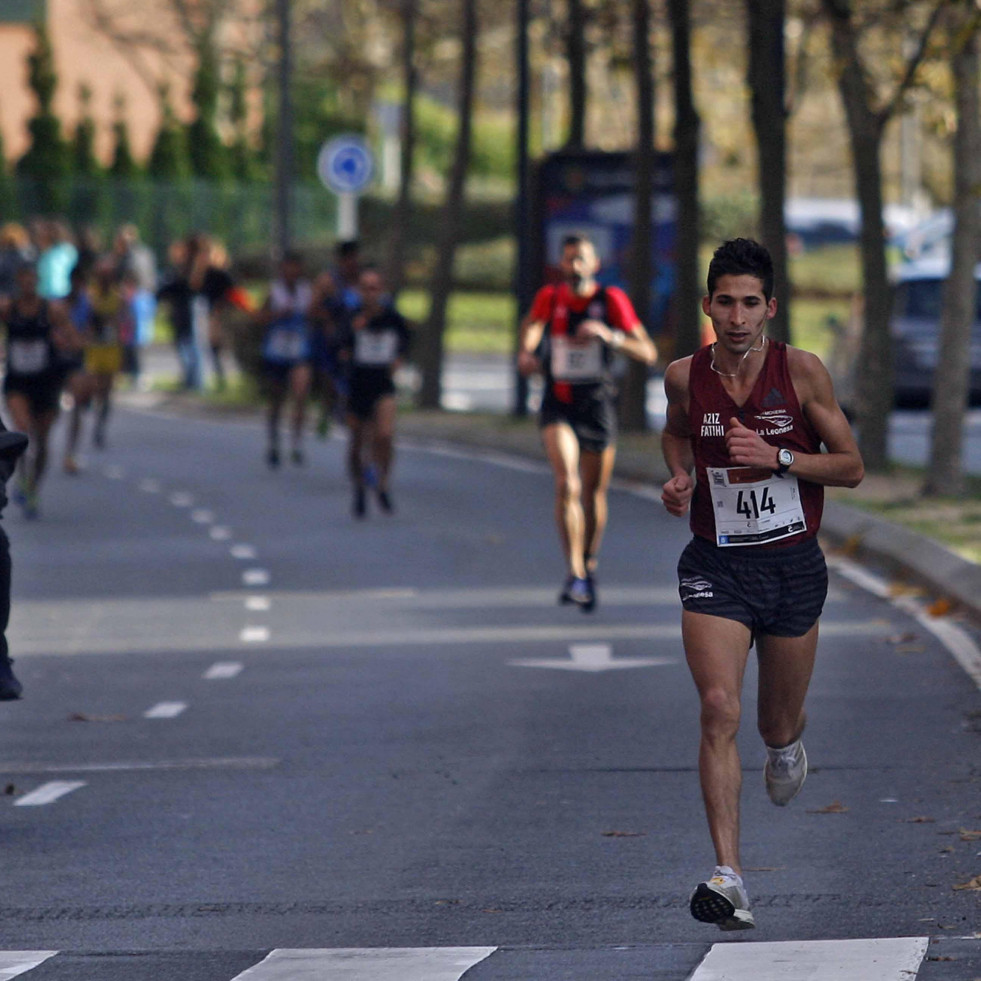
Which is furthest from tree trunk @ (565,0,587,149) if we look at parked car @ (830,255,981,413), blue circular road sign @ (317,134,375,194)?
parked car @ (830,255,981,413)

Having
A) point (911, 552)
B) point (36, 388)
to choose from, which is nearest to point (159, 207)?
point (36, 388)

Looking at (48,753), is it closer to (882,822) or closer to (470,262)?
(882,822)

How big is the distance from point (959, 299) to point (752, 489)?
11626 millimetres

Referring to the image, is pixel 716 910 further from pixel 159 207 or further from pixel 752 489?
pixel 159 207

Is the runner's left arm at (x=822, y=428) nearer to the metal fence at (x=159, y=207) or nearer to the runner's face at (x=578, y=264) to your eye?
the runner's face at (x=578, y=264)

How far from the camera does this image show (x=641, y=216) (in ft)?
87.6

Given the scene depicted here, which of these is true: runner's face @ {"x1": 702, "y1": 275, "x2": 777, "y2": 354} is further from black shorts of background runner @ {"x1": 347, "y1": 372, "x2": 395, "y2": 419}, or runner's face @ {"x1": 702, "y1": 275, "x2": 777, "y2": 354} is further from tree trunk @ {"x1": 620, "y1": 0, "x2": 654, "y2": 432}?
tree trunk @ {"x1": 620, "y1": 0, "x2": 654, "y2": 432}

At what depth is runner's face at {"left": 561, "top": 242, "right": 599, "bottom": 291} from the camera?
13945 mm

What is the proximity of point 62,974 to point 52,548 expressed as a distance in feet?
37.4

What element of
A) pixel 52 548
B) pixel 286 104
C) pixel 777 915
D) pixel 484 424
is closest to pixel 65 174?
pixel 286 104

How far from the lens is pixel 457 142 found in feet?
103

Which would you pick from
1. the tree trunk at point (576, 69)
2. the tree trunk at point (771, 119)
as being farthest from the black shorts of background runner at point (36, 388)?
the tree trunk at point (576, 69)

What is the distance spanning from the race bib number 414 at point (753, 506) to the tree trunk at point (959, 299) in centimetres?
1094

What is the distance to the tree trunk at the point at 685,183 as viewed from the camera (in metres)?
24.8
